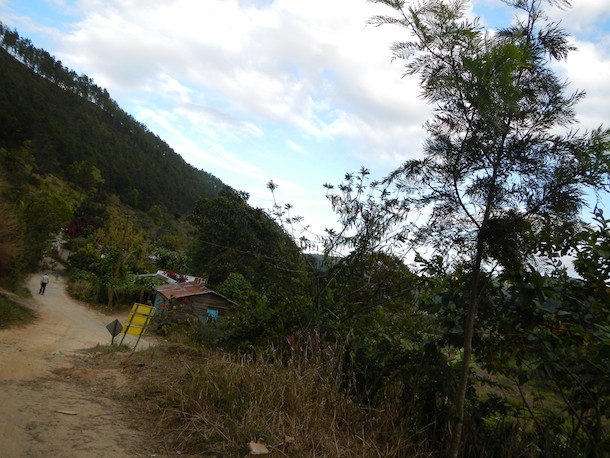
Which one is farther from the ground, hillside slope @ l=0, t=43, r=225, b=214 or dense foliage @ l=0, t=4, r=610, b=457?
hillside slope @ l=0, t=43, r=225, b=214

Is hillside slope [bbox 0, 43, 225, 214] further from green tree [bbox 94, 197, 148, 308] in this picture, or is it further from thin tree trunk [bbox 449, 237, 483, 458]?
thin tree trunk [bbox 449, 237, 483, 458]

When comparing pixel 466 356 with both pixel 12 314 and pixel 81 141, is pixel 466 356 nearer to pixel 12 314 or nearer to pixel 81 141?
pixel 12 314

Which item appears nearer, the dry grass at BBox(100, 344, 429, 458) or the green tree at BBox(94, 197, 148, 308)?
the dry grass at BBox(100, 344, 429, 458)

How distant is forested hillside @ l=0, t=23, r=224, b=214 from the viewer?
232 ft

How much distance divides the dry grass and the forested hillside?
213ft

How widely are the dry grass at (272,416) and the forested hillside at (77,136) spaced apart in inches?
2560

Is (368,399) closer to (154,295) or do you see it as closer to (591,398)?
(591,398)

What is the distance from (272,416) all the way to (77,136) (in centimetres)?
9551

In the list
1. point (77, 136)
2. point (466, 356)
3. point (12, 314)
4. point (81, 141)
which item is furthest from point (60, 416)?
point (77, 136)

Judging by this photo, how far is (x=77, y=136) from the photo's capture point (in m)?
86.3

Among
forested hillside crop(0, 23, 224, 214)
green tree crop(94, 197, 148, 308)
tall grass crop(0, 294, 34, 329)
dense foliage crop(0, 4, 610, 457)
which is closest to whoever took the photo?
dense foliage crop(0, 4, 610, 457)

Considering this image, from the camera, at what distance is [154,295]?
1212 inches

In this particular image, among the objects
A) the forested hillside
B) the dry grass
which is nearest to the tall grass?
the dry grass

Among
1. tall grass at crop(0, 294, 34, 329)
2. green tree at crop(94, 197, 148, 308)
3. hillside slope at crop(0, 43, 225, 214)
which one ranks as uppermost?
hillside slope at crop(0, 43, 225, 214)
